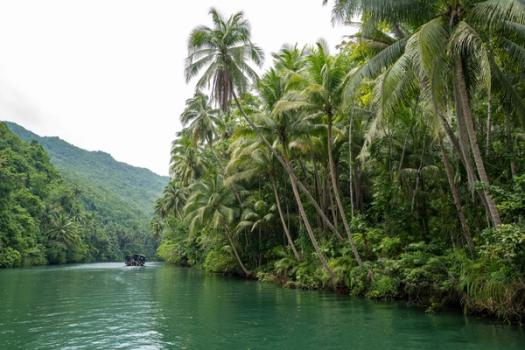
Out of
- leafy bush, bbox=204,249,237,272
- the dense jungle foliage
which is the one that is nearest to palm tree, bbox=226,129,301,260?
leafy bush, bbox=204,249,237,272

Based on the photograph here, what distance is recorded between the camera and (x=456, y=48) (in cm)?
1107

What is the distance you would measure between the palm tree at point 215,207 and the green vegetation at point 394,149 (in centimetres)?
12

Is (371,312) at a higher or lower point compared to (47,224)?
lower

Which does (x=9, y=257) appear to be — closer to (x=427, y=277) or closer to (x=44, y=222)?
(x=44, y=222)

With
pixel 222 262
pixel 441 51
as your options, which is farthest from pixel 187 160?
pixel 441 51

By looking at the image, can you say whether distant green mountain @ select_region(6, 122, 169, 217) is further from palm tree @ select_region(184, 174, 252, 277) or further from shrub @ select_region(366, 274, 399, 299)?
shrub @ select_region(366, 274, 399, 299)

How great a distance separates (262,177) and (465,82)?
19179 mm

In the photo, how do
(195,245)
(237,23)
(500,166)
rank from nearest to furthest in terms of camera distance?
(500,166), (237,23), (195,245)

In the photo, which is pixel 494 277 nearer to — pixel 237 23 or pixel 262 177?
pixel 237 23

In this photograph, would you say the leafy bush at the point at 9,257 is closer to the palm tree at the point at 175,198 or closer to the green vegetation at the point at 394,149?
the palm tree at the point at 175,198

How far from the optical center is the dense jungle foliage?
56312mm

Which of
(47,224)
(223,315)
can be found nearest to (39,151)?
Answer: (47,224)

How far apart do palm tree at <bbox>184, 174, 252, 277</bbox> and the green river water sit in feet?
36.5

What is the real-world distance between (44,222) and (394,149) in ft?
221
